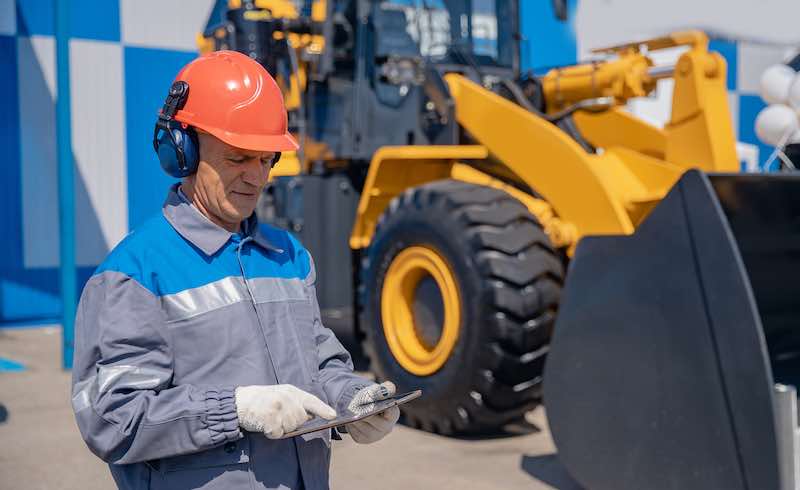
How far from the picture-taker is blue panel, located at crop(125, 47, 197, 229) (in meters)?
9.60

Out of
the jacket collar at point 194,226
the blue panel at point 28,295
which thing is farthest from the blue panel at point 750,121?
the jacket collar at point 194,226

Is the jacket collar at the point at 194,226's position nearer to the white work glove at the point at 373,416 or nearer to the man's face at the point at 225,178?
the man's face at the point at 225,178

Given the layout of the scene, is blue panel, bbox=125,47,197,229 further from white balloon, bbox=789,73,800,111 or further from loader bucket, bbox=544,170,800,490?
white balloon, bbox=789,73,800,111

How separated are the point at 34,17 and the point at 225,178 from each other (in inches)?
320

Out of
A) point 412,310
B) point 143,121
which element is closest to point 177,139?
point 412,310

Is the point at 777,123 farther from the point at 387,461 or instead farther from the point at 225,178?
the point at 225,178

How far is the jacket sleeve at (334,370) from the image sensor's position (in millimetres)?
1951

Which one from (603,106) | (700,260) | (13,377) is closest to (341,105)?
(603,106)

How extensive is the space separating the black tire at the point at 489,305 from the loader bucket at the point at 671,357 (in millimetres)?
703

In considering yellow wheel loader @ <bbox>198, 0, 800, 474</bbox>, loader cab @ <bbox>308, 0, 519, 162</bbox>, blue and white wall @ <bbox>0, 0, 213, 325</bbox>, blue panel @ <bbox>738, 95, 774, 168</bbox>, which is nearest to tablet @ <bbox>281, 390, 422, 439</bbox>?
yellow wheel loader @ <bbox>198, 0, 800, 474</bbox>

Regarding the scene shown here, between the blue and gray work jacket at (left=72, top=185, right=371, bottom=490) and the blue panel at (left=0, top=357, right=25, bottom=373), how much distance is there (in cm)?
588

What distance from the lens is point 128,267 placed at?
1.76 m

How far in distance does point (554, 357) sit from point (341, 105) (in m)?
3.29

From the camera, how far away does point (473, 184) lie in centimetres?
504
